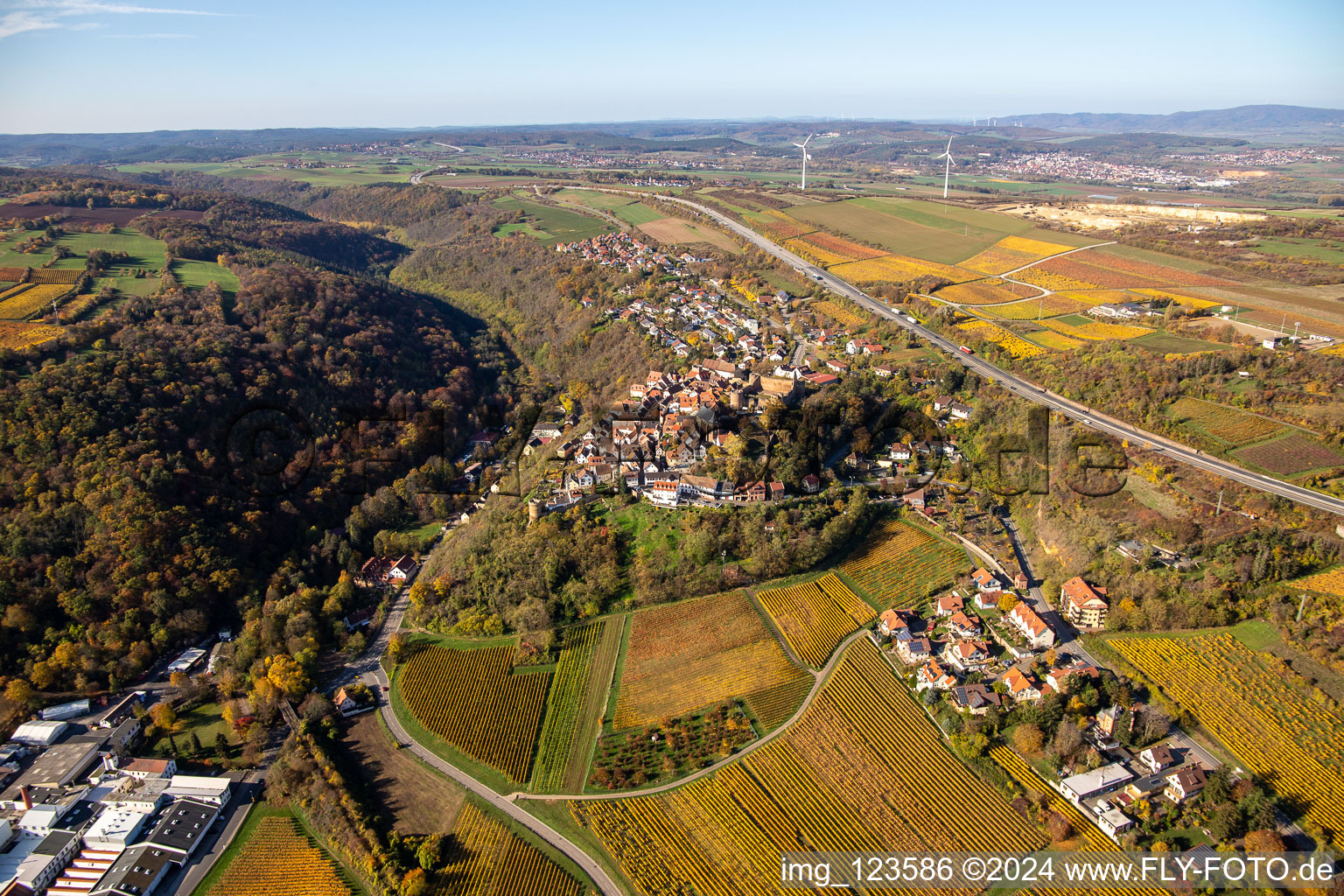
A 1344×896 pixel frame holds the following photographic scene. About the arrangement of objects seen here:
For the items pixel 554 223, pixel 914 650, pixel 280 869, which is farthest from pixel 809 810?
pixel 554 223

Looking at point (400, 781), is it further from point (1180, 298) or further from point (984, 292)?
point (1180, 298)

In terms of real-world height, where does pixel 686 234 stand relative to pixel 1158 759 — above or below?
above

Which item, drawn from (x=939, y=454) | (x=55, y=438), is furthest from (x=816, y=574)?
(x=55, y=438)

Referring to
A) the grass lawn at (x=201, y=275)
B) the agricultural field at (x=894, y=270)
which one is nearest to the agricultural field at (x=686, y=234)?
the agricultural field at (x=894, y=270)

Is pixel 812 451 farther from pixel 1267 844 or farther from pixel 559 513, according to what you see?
pixel 1267 844

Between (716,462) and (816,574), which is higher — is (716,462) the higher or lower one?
the higher one

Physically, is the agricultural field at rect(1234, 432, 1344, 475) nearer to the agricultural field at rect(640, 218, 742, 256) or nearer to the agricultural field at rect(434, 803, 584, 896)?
the agricultural field at rect(434, 803, 584, 896)
